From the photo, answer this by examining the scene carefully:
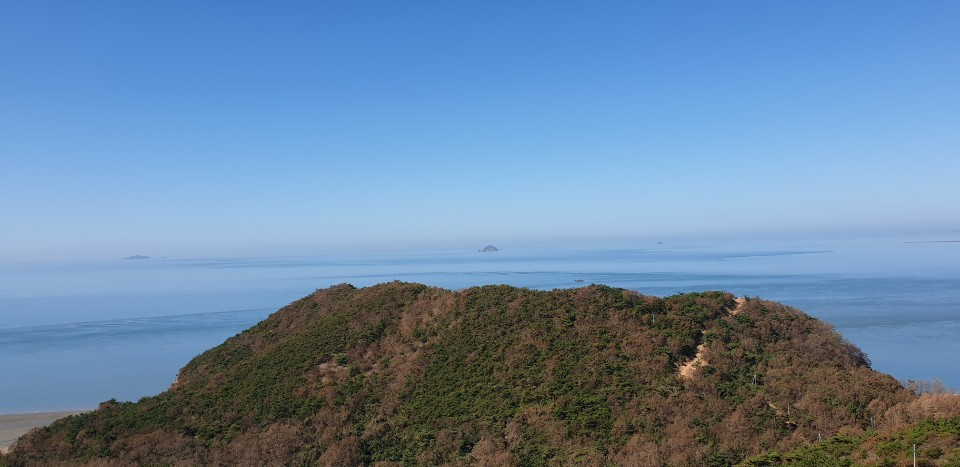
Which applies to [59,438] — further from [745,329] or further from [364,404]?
[745,329]

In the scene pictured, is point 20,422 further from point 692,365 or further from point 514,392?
point 692,365

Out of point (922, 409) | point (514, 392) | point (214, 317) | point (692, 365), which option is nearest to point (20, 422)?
point (514, 392)

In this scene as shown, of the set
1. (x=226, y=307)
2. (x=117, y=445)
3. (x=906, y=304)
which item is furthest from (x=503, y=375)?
(x=226, y=307)

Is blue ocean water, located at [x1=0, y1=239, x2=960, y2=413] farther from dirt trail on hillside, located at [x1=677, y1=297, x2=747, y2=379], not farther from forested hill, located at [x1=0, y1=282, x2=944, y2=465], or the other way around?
dirt trail on hillside, located at [x1=677, y1=297, x2=747, y2=379]

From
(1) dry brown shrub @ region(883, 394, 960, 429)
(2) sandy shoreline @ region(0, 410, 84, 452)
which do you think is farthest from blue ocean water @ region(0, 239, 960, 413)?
(1) dry brown shrub @ region(883, 394, 960, 429)

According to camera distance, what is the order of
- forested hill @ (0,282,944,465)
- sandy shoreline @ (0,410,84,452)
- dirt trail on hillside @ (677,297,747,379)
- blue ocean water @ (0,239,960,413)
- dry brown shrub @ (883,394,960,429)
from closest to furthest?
1. dry brown shrub @ (883,394,960,429)
2. forested hill @ (0,282,944,465)
3. dirt trail on hillside @ (677,297,747,379)
4. sandy shoreline @ (0,410,84,452)
5. blue ocean water @ (0,239,960,413)

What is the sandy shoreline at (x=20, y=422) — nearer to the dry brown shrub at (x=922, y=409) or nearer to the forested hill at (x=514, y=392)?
the forested hill at (x=514, y=392)

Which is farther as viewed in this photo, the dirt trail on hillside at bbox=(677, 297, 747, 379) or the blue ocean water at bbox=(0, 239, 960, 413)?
the blue ocean water at bbox=(0, 239, 960, 413)
